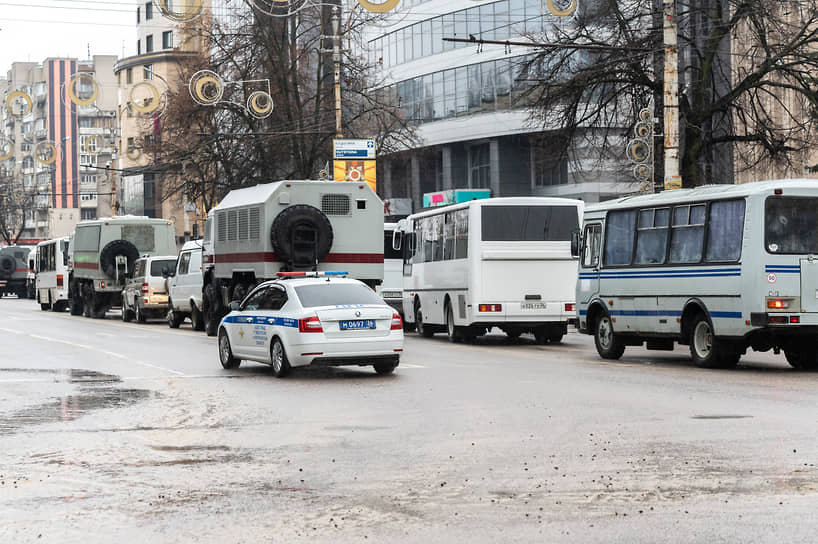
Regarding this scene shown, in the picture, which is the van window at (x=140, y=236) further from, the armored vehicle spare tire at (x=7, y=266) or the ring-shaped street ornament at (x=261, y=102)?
the armored vehicle spare tire at (x=7, y=266)

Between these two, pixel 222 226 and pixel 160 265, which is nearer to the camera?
pixel 222 226

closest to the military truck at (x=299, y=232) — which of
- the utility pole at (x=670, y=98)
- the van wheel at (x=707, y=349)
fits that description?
the utility pole at (x=670, y=98)

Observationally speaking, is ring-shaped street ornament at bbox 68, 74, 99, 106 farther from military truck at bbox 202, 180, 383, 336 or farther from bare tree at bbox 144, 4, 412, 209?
bare tree at bbox 144, 4, 412, 209

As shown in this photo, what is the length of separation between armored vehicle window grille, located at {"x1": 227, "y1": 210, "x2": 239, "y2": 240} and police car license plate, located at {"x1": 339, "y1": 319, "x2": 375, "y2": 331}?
41.8 ft

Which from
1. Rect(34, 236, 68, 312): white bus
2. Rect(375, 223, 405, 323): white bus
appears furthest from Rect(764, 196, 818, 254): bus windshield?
Rect(34, 236, 68, 312): white bus

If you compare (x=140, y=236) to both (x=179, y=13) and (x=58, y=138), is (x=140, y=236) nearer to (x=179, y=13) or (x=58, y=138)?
(x=179, y=13)

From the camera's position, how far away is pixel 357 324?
18.7 m

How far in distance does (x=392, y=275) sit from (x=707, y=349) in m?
17.5

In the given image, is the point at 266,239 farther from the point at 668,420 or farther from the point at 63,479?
the point at 63,479

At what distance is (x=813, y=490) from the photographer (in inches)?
337

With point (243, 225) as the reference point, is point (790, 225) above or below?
below

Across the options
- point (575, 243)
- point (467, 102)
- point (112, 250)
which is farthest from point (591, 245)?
point (467, 102)

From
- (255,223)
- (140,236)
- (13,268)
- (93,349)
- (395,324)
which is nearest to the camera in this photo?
(395,324)

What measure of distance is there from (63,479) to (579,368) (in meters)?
11.8
